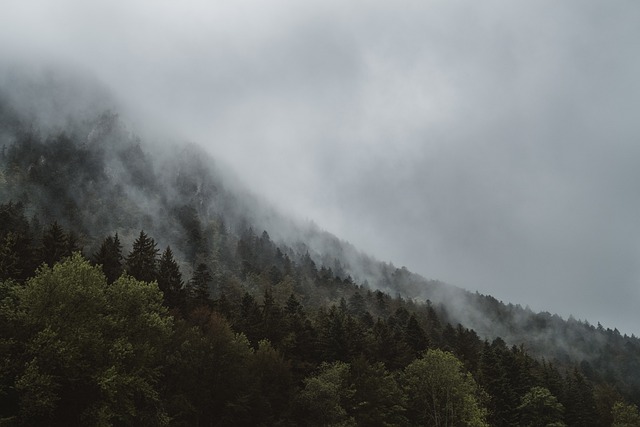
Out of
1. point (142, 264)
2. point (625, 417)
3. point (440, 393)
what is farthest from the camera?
point (625, 417)

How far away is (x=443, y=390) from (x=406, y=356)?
17.2 m

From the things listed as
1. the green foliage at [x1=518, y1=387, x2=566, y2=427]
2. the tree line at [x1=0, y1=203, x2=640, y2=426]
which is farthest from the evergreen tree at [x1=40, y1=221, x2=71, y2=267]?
the green foliage at [x1=518, y1=387, x2=566, y2=427]

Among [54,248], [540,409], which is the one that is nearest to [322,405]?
[54,248]

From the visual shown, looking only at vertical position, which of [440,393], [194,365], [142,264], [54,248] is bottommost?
[194,365]

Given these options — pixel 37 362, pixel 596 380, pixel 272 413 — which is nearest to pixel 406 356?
pixel 272 413

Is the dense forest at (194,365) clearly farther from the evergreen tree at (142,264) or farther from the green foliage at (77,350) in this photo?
the evergreen tree at (142,264)

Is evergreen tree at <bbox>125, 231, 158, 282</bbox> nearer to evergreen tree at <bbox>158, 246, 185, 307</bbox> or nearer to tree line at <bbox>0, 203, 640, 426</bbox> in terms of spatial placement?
tree line at <bbox>0, 203, 640, 426</bbox>

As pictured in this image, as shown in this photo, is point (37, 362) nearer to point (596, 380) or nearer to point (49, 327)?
point (49, 327)

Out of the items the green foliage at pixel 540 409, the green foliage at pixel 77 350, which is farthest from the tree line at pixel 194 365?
the green foliage at pixel 540 409

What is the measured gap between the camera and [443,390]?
259 ft

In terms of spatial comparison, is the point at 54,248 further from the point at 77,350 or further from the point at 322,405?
the point at 322,405

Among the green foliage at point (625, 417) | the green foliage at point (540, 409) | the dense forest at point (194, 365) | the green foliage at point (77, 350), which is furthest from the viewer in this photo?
the green foliage at point (625, 417)

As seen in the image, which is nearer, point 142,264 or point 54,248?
point 54,248

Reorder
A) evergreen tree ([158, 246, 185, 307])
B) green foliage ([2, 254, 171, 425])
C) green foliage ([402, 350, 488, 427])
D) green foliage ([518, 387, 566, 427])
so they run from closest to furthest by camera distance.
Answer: green foliage ([2, 254, 171, 425])
green foliage ([402, 350, 488, 427])
evergreen tree ([158, 246, 185, 307])
green foliage ([518, 387, 566, 427])
